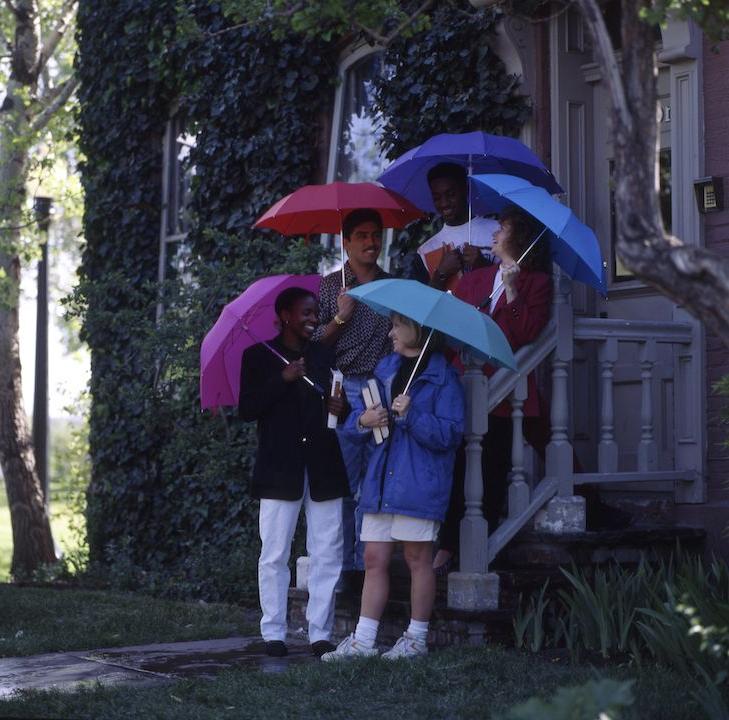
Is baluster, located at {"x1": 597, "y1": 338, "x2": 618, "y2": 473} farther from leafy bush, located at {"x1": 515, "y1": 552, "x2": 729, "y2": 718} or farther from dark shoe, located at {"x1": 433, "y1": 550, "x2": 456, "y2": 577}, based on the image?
dark shoe, located at {"x1": 433, "y1": 550, "x2": 456, "y2": 577}

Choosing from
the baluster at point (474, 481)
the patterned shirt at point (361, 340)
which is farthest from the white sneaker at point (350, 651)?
the patterned shirt at point (361, 340)

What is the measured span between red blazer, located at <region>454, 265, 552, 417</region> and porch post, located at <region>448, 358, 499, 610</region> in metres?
0.40

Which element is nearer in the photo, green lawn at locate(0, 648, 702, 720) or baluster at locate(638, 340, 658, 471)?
green lawn at locate(0, 648, 702, 720)

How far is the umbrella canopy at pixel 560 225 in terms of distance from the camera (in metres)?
6.73

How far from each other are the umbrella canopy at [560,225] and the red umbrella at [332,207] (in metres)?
0.72

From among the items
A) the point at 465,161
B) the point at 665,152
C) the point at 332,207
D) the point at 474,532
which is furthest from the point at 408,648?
the point at 665,152

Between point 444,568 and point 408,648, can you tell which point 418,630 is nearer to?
point 408,648

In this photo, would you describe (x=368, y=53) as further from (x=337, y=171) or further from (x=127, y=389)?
(x=127, y=389)

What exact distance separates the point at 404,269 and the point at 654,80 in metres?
4.98

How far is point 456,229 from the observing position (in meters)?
7.74

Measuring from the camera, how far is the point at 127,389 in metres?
11.3

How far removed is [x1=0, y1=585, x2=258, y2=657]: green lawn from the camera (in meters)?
8.07

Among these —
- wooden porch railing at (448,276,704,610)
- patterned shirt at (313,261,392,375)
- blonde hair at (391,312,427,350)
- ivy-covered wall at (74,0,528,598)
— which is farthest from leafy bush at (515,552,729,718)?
ivy-covered wall at (74,0,528,598)

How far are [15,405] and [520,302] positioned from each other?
9.62m
